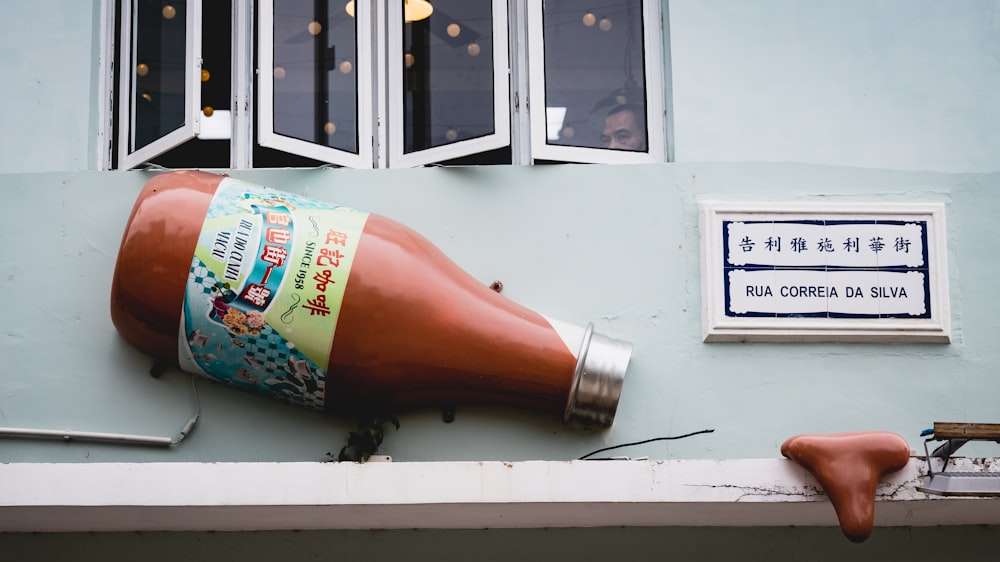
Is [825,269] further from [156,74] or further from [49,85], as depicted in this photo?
[49,85]

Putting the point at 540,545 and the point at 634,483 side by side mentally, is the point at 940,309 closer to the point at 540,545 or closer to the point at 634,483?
the point at 634,483

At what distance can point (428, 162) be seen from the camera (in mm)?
5707

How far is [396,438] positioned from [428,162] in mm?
1231

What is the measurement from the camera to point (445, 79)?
5.86 meters

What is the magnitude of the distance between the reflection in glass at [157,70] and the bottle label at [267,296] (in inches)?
31.1

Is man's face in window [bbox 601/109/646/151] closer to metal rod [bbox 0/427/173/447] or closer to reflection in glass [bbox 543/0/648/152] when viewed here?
reflection in glass [bbox 543/0/648/152]

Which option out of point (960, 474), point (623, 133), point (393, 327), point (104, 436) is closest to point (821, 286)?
point (960, 474)

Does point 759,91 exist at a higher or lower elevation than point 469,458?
higher

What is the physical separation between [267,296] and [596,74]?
1.83 meters

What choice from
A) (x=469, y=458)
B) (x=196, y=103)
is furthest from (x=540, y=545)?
(x=196, y=103)

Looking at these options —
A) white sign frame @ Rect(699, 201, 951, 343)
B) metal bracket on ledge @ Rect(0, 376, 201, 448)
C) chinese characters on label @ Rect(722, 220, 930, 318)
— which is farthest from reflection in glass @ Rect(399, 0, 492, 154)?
metal bracket on ledge @ Rect(0, 376, 201, 448)

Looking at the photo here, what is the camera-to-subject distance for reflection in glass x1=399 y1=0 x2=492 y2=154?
19.0 ft

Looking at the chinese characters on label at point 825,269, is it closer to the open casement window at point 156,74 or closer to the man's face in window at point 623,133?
the man's face in window at point 623,133

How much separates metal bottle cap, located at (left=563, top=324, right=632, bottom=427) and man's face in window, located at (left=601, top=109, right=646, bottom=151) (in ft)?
3.12
